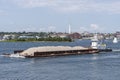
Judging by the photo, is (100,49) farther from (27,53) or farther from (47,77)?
(47,77)

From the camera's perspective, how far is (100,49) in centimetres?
14562

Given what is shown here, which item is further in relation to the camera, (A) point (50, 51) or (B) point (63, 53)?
(B) point (63, 53)

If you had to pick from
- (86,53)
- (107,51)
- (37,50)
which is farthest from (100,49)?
(37,50)

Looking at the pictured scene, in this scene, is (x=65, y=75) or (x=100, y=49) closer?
(x=65, y=75)

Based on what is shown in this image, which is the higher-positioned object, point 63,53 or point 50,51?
point 50,51

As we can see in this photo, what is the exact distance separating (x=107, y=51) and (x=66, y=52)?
2215 centimetres

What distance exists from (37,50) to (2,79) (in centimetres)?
5927

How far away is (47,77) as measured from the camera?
6012 centimetres

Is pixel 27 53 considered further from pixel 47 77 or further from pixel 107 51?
pixel 47 77

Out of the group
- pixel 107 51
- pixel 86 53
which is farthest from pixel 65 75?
pixel 107 51

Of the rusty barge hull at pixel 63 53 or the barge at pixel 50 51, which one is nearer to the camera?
the barge at pixel 50 51

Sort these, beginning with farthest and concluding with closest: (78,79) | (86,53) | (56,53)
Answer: (86,53), (56,53), (78,79)

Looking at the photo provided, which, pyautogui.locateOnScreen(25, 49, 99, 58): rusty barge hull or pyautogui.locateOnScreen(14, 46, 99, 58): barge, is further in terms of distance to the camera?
pyautogui.locateOnScreen(25, 49, 99, 58): rusty barge hull

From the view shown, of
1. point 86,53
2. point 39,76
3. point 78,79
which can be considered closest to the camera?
point 78,79
